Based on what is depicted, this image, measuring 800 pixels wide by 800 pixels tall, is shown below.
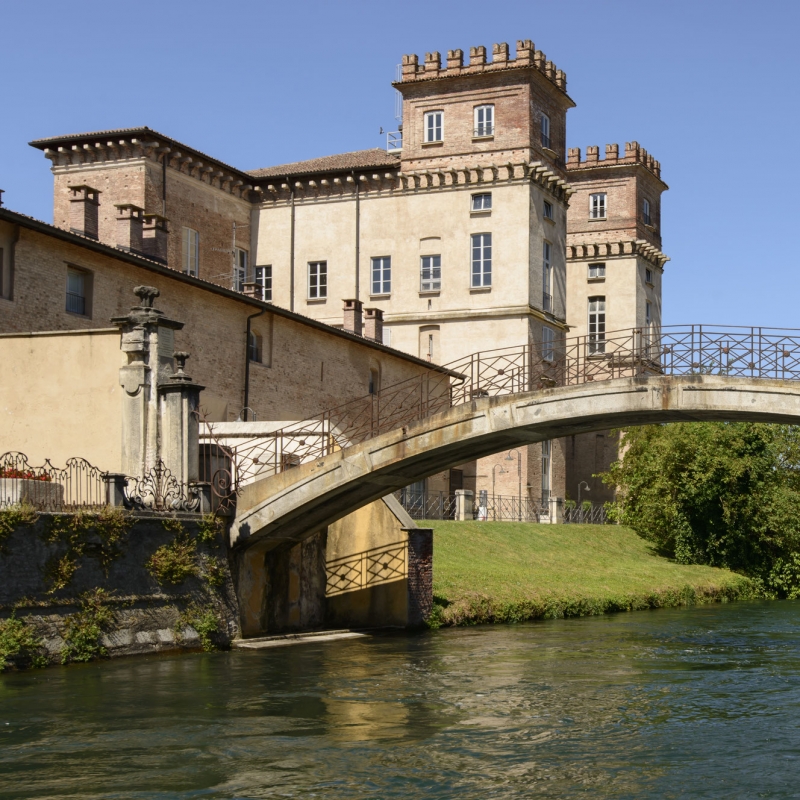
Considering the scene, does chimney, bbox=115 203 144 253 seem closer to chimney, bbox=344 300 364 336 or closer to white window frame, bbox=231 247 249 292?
chimney, bbox=344 300 364 336

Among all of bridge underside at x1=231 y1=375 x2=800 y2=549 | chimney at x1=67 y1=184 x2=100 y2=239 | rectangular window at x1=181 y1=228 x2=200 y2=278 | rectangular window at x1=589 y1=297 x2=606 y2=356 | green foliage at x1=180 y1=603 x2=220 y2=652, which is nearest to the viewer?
green foliage at x1=180 y1=603 x2=220 y2=652

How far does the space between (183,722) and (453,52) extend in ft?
131

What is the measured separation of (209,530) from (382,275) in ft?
99.7

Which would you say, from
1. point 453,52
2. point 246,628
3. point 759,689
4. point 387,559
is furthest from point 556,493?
point 759,689

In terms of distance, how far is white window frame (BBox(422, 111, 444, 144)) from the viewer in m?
50.1

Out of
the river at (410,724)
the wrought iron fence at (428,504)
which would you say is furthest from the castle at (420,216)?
the river at (410,724)

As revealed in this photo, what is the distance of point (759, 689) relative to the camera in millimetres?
17250

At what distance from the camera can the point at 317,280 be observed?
51406 millimetres

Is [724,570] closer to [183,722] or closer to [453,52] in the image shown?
[453,52]

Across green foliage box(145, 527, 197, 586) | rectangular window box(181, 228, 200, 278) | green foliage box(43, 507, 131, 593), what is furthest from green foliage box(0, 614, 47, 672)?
rectangular window box(181, 228, 200, 278)

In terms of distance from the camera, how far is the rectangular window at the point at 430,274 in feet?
164

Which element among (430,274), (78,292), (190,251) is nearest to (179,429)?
(78,292)

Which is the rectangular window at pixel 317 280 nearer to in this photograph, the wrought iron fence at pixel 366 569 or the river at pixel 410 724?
the wrought iron fence at pixel 366 569

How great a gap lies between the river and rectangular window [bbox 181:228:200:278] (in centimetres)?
2798
